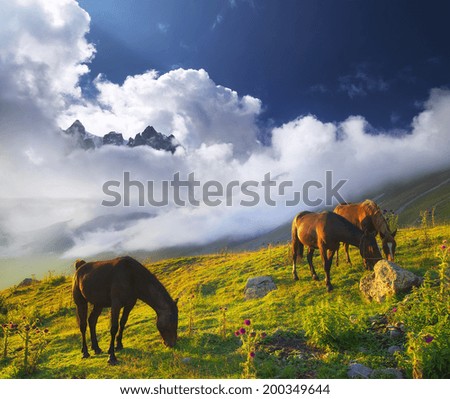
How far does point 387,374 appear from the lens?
7777 millimetres

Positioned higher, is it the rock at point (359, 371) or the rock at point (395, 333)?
the rock at point (395, 333)

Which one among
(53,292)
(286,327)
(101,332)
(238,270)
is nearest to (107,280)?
(101,332)

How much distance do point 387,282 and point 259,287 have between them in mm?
5950

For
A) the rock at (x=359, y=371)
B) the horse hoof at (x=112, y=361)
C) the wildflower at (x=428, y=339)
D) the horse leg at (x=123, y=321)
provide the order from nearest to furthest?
the wildflower at (x=428, y=339) < the rock at (x=359, y=371) < the horse hoof at (x=112, y=361) < the horse leg at (x=123, y=321)

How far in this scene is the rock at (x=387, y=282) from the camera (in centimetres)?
1199

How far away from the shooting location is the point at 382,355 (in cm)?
866

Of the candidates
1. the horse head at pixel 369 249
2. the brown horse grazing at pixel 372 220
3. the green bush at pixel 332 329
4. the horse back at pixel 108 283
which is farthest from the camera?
the brown horse grazing at pixel 372 220

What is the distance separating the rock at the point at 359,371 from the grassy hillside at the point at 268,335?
5.6 inches

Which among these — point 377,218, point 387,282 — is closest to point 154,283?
point 387,282

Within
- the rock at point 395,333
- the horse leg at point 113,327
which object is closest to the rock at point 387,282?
the rock at point 395,333

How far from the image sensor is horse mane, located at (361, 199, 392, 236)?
53.2 feet

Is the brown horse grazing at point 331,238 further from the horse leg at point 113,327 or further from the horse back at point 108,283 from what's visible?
the horse leg at point 113,327
